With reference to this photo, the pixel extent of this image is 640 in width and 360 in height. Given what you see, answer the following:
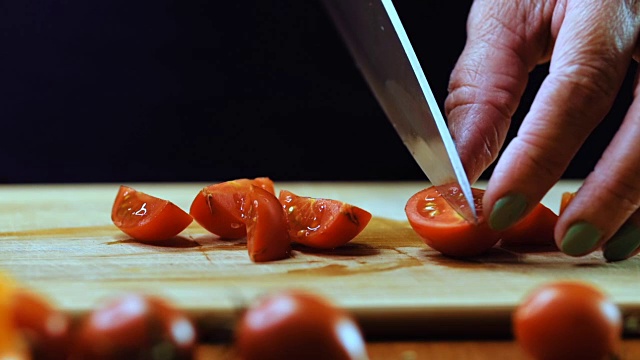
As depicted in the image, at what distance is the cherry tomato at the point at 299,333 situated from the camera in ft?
3.21

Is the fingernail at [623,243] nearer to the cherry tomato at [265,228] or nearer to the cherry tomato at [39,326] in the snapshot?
the cherry tomato at [265,228]

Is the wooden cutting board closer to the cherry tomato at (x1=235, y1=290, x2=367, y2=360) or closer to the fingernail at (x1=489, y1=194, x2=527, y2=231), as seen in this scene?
the fingernail at (x1=489, y1=194, x2=527, y2=231)

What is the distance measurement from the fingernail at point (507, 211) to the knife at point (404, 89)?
8cm

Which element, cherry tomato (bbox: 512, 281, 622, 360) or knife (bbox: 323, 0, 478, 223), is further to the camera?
knife (bbox: 323, 0, 478, 223)

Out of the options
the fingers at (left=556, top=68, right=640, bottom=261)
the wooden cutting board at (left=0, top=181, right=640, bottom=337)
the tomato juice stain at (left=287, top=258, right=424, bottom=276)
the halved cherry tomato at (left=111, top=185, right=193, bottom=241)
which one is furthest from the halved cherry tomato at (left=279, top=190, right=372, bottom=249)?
the fingers at (left=556, top=68, right=640, bottom=261)

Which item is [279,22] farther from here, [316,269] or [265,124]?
[316,269]

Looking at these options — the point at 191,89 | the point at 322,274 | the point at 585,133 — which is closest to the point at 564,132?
the point at 585,133

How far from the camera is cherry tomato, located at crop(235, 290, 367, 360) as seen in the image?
3.21 feet

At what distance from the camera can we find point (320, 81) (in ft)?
10.4

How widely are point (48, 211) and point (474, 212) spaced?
126cm

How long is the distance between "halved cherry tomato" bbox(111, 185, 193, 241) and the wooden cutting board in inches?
1.2

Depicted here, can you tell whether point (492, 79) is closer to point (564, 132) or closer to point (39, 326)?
point (564, 132)

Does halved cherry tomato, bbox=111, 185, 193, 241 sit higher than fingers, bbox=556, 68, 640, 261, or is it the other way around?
halved cherry tomato, bbox=111, 185, 193, 241

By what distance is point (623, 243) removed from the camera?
163cm
